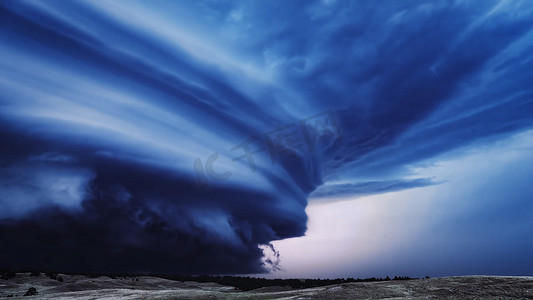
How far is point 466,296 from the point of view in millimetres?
21750

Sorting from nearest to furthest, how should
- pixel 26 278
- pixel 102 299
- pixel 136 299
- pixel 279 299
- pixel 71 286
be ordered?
pixel 279 299 < pixel 136 299 < pixel 102 299 < pixel 71 286 < pixel 26 278

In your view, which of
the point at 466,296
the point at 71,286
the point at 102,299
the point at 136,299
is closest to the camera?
the point at 466,296

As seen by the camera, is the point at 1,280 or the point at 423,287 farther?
the point at 1,280

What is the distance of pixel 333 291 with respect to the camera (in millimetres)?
27984

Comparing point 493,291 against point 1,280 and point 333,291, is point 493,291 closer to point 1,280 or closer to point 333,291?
point 333,291

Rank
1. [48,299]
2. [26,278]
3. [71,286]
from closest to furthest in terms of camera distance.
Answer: [48,299] < [71,286] < [26,278]

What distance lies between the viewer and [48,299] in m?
42.6

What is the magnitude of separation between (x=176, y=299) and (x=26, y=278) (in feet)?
224

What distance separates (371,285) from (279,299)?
9.38 meters

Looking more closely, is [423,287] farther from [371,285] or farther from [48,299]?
[48,299]

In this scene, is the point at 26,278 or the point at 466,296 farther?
the point at 26,278

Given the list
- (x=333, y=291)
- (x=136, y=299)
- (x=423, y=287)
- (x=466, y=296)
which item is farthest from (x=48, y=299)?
(x=466, y=296)

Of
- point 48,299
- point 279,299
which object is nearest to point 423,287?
point 279,299

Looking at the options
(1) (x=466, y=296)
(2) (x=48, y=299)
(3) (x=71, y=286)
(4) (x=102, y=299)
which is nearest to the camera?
(1) (x=466, y=296)
